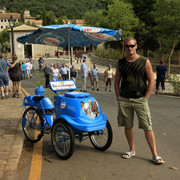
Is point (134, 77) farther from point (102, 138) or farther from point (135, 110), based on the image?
point (102, 138)

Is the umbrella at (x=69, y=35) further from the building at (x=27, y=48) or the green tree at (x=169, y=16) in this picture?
the building at (x=27, y=48)

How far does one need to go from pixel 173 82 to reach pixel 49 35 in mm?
8105

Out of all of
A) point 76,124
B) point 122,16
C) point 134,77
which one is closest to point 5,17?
point 122,16

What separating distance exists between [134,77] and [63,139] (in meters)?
1.54

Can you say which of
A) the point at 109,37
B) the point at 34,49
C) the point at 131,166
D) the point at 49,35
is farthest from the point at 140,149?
the point at 34,49

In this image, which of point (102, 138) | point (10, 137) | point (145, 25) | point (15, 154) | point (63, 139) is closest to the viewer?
point (63, 139)

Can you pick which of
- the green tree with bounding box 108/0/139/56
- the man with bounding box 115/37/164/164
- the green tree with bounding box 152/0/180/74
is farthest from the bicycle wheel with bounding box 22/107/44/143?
the green tree with bounding box 108/0/139/56

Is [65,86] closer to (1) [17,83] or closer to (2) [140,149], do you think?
(2) [140,149]

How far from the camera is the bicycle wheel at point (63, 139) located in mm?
4391

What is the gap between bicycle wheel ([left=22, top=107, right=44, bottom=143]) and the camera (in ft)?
17.8

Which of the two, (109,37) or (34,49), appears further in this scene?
(34,49)

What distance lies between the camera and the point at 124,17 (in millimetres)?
31531

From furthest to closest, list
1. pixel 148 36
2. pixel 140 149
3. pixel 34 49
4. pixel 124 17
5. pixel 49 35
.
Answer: pixel 34 49, pixel 148 36, pixel 124 17, pixel 49 35, pixel 140 149

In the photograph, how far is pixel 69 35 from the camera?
852cm
